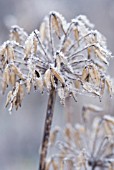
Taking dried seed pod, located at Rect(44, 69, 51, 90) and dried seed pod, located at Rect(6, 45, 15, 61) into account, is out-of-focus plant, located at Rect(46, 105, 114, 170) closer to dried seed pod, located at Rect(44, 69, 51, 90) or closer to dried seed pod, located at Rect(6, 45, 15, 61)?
dried seed pod, located at Rect(44, 69, 51, 90)

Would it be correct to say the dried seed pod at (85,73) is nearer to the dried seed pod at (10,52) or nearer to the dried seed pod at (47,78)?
the dried seed pod at (47,78)

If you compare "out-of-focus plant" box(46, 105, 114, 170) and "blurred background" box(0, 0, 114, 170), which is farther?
"blurred background" box(0, 0, 114, 170)

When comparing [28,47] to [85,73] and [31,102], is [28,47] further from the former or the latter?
[31,102]

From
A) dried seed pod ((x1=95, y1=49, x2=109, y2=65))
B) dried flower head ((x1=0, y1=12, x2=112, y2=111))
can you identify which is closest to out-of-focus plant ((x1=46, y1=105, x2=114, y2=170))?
dried flower head ((x1=0, y1=12, x2=112, y2=111))

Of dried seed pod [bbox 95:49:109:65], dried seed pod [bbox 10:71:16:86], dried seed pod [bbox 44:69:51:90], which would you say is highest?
dried seed pod [bbox 95:49:109:65]

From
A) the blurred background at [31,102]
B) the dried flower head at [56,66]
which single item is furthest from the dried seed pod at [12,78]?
the blurred background at [31,102]

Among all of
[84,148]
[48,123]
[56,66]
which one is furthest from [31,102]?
[56,66]
